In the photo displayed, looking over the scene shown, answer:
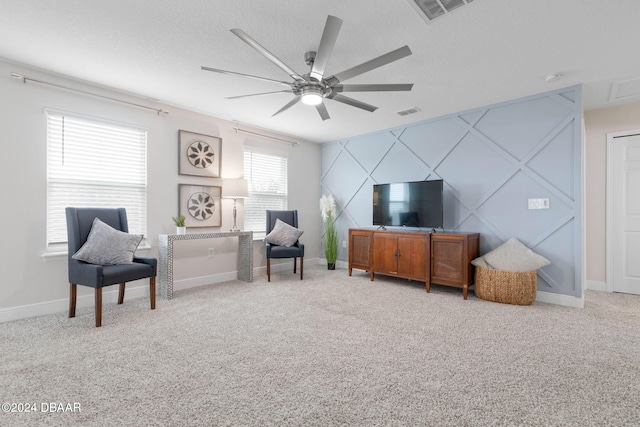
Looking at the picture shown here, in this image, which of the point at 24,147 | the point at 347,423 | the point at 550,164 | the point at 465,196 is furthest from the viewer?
the point at 465,196

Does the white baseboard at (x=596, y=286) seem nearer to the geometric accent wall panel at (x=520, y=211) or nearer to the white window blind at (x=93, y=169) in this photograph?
the geometric accent wall panel at (x=520, y=211)

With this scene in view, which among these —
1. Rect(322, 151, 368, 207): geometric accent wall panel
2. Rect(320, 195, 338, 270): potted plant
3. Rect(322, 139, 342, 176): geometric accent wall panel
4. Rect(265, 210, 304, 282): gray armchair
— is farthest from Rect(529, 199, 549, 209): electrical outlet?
Rect(322, 139, 342, 176): geometric accent wall panel

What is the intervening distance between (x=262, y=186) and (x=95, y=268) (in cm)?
290

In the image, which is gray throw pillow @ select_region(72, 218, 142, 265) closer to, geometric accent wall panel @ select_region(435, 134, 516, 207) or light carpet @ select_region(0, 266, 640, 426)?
light carpet @ select_region(0, 266, 640, 426)

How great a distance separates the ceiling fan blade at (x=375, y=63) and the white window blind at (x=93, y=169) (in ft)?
9.12

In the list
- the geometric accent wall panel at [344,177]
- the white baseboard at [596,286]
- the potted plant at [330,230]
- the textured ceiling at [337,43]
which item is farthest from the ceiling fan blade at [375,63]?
the white baseboard at [596,286]

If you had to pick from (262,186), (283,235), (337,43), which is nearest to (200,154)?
(262,186)

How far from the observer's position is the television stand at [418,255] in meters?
3.76

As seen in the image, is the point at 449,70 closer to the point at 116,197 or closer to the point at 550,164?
the point at 550,164

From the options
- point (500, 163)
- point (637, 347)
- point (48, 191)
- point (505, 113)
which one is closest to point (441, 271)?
point (500, 163)

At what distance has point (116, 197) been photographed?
3641 mm

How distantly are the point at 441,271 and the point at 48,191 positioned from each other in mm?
4607

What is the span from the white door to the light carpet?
2.58 feet

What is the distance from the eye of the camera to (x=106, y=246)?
2971mm
